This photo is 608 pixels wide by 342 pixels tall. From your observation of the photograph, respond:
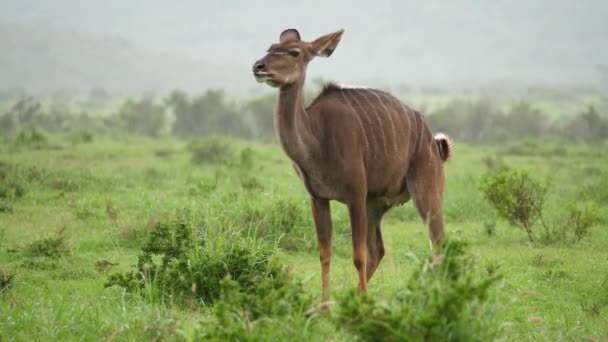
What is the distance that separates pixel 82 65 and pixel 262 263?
14022 centimetres

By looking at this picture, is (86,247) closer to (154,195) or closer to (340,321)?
(154,195)

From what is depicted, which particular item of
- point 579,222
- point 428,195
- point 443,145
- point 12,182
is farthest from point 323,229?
point 12,182

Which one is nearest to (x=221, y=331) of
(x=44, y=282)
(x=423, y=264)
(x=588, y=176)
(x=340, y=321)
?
(x=340, y=321)

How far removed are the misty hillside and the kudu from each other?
114 meters

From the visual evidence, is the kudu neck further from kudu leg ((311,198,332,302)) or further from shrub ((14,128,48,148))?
shrub ((14,128,48,148))

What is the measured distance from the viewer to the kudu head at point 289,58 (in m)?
6.13

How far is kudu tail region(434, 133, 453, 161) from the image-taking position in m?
7.64

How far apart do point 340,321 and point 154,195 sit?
843 cm

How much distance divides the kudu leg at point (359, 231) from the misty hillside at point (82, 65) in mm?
114819

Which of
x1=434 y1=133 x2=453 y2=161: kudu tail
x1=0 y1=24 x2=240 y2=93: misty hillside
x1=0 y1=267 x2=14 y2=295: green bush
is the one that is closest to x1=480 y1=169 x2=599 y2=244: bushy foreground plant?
x1=434 y1=133 x2=453 y2=161: kudu tail

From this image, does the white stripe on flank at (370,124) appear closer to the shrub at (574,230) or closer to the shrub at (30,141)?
the shrub at (574,230)

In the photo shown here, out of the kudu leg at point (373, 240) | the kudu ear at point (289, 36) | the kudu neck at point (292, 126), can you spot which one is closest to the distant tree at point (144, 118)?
the kudu leg at point (373, 240)

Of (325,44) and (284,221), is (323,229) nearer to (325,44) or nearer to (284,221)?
(325,44)

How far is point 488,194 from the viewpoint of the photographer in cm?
1060
